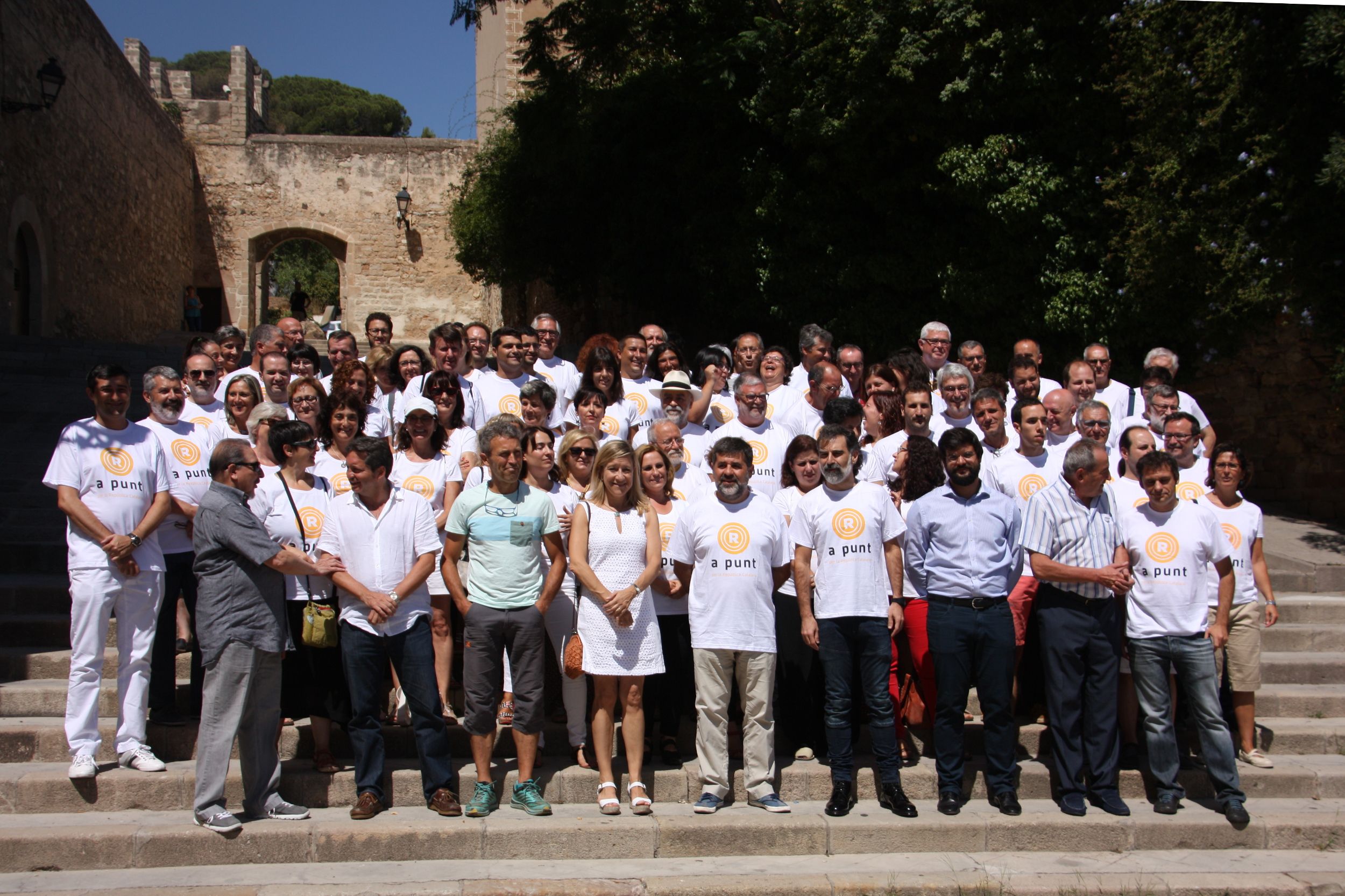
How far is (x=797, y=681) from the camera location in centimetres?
545

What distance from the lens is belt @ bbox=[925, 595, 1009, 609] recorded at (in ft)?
16.6

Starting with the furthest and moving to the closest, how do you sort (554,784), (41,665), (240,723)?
1. (41,665)
2. (554,784)
3. (240,723)

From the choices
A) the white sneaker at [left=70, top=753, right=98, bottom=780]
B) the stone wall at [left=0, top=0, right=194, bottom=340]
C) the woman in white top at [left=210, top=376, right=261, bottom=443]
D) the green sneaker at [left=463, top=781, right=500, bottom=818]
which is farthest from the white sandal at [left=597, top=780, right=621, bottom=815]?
the stone wall at [left=0, top=0, right=194, bottom=340]

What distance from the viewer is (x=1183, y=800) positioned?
5344 mm

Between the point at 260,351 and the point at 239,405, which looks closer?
the point at 239,405

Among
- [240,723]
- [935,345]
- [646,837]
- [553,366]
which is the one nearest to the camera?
[240,723]

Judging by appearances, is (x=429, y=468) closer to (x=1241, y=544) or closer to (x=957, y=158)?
(x=1241, y=544)

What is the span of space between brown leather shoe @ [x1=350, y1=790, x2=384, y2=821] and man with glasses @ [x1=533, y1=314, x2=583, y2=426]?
3.02 metres

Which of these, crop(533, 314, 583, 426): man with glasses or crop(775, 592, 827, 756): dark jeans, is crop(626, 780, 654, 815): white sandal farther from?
crop(533, 314, 583, 426): man with glasses

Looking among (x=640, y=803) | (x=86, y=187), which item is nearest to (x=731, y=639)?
(x=640, y=803)

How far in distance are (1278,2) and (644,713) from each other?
7.77 metres

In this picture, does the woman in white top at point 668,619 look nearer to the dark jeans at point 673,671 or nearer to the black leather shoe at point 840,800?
the dark jeans at point 673,671

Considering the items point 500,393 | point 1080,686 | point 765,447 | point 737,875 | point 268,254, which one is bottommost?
point 737,875

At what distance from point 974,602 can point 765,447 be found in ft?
5.37
